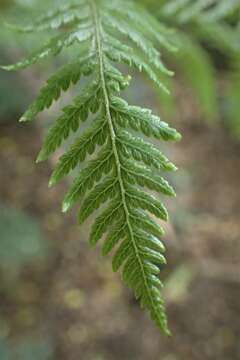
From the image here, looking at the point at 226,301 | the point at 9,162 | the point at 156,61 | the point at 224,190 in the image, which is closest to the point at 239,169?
the point at 224,190

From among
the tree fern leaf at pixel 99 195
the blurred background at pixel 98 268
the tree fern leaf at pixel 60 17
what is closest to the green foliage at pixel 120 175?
the tree fern leaf at pixel 99 195

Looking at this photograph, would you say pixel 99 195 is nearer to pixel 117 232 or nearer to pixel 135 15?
pixel 117 232

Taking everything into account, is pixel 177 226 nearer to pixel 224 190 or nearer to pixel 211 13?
pixel 224 190

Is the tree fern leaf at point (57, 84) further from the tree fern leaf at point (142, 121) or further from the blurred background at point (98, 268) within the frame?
the blurred background at point (98, 268)

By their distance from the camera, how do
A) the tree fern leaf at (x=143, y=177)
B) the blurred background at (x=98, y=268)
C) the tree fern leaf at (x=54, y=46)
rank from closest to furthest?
the tree fern leaf at (x=143, y=177) → the tree fern leaf at (x=54, y=46) → the blurred background at (x=98, y=268)

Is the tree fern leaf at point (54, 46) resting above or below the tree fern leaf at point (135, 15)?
above

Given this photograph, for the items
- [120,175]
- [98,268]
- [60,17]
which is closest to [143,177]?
[120,175]

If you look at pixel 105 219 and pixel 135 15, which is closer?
pixel 105 219

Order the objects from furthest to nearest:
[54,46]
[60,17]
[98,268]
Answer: [98,268] < [60,17] < [54,46]

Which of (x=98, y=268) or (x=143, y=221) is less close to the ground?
(x=143, y=221)
